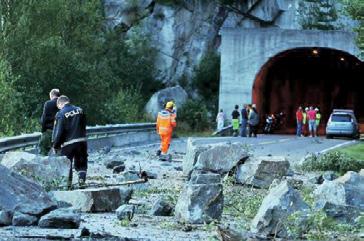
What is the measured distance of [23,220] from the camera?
10.4 metres

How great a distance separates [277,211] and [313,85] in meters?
63.4

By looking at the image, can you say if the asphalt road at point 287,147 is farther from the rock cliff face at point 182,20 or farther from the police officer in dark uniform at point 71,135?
the rock cliff face at point 182,20

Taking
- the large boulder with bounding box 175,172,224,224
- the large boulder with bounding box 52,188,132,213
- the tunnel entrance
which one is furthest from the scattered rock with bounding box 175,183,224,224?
the tunnel entrance

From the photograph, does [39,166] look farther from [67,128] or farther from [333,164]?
[333,164]

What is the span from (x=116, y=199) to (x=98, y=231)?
99.5 inches

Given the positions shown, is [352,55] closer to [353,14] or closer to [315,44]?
[315,44]

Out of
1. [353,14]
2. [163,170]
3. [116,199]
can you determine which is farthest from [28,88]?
[116,199]

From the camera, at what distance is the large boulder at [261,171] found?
1656 centimetres

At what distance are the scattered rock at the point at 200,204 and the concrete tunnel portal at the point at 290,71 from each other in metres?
47.3

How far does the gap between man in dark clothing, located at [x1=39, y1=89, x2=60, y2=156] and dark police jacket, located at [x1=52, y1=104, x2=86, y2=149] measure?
1719 millimetres

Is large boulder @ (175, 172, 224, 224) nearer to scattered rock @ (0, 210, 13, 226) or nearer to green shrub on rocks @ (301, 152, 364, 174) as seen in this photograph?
scattered rock @ (0, 210, 13, 226)

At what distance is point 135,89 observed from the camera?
60125mm

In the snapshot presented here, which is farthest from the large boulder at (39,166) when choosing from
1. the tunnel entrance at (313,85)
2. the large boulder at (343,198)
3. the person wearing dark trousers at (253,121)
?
the tunnel entrance at (313,85)

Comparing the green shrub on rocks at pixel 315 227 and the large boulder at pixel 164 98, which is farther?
the large boulder at pixel 164 98
